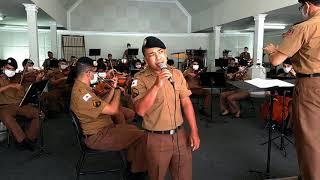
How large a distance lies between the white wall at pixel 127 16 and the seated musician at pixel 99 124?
12558 mm

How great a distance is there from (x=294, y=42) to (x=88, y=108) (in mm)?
1867

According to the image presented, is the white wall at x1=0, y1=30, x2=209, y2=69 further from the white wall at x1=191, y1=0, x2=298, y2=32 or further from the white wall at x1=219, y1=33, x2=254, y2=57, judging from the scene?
the white wall at x1=219, y1=33, x2=254, y2=57

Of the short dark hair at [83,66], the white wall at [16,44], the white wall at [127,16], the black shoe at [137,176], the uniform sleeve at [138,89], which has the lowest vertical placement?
the black shoe at [137,176]

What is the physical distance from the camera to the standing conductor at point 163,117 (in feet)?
6.23

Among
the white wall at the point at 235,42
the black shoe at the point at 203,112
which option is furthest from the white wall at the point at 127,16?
the black shoe at the point at 203,112

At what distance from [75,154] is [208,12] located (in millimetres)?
11305

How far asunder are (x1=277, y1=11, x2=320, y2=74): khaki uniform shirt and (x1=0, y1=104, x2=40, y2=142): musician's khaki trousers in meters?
3.79

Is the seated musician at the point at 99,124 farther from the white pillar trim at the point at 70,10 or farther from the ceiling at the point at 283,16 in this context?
the white pillar trim at the point at 70,10

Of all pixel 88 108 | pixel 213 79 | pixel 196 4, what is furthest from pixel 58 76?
pixel 196 4

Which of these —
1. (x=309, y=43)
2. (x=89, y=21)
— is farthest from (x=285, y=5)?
(x=89, y=21)

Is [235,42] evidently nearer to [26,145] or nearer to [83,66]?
[26,145]

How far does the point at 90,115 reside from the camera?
278cm

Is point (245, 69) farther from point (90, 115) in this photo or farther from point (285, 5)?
point (90, 115)

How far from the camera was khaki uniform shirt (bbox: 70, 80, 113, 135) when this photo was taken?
276 centimetres
